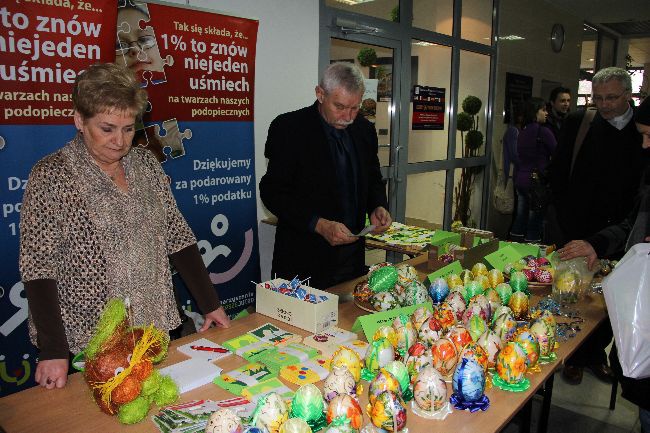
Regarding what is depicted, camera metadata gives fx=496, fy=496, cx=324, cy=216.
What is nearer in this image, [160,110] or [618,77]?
[160,110]

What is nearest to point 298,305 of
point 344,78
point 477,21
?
point 344,78

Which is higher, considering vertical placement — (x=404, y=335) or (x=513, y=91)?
(x=513, y=91)

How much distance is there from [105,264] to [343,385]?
795mm

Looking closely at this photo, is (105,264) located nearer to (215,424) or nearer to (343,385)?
(215,424)

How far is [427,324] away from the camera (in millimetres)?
1476

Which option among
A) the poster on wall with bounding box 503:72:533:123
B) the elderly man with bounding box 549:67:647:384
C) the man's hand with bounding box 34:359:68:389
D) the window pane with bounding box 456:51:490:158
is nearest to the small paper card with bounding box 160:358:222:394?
the man's hand with bounding box 34:359:68:389

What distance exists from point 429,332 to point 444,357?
0.40 ft

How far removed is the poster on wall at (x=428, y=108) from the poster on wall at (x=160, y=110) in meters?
2.44

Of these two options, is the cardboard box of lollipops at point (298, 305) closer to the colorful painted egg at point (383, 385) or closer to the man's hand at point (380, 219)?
the colorful painted egg at point (383, 385)

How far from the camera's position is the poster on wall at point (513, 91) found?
6.63 meters

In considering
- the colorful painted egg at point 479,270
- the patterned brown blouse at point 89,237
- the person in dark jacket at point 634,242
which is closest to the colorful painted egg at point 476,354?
the person in dark jacket at point 634,242

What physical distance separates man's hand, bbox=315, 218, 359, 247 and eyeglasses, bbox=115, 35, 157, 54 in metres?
1.30

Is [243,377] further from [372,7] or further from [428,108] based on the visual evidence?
[428,108]

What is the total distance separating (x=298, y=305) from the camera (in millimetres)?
1681
